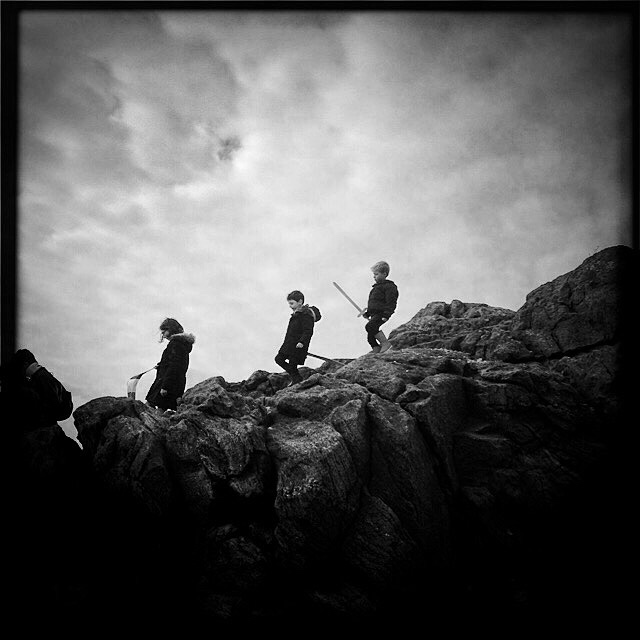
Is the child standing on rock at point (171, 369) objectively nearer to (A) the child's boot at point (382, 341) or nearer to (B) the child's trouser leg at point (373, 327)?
(B) the child's trouser leg at point (373, 327)

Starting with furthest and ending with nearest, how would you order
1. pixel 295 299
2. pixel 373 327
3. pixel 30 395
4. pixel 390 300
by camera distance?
pixel 373 327 → pixel 390 300 → pixel 295 299 → pixel 30 395

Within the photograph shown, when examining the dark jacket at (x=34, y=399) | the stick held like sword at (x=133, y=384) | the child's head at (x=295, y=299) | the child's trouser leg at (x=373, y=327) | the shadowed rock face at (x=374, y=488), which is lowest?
the shadowed rock face at (x=374, y=488)

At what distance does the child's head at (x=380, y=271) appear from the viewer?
16.2 m

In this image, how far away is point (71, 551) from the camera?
8.60 meters

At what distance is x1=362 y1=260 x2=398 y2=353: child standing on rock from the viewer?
52.3 feet

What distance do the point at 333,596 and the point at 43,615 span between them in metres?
6.56

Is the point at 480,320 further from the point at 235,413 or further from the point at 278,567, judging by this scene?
the point at 278,567

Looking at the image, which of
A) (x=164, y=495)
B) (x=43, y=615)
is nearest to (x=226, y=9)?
(x=164, y=495)

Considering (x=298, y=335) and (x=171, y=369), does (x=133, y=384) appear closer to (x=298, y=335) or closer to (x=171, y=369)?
(x=171, y=369)

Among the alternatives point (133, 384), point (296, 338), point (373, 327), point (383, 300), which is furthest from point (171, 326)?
point (383, 300)

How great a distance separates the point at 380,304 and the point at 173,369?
8.89 meters

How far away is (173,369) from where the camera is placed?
522 inches

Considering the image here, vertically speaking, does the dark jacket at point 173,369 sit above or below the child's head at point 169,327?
below

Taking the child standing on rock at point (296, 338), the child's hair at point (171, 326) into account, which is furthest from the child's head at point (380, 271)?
the child's hair at point (171, 326)
